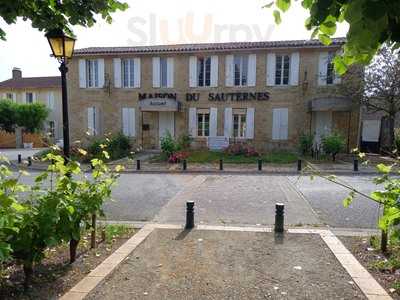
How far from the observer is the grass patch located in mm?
15289

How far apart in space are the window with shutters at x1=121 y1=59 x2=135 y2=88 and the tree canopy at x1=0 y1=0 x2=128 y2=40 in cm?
1684

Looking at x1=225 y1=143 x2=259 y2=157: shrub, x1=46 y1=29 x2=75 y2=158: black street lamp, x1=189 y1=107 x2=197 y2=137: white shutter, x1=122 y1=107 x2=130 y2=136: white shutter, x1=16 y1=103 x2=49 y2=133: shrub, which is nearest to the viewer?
x1=46 y1=29 x2=75 y2=158: black street lamp

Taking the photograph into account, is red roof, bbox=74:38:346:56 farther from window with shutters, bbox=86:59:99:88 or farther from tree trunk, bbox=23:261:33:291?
tree trunk, bbox=23:261:33:291

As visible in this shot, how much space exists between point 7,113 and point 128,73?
53.2 ft

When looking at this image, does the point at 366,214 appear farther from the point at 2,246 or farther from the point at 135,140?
the point at 135,140

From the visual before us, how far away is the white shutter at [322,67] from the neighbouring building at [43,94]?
26330 millimetres

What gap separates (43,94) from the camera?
32906mm

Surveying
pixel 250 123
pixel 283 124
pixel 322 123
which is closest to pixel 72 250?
pixel 250 123

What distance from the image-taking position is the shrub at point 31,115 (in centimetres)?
2886

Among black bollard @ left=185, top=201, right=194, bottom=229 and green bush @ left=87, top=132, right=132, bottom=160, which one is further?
green bush @ left=87, top=132, right=132, bottom=160

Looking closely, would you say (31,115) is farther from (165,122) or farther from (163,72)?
(163,72)

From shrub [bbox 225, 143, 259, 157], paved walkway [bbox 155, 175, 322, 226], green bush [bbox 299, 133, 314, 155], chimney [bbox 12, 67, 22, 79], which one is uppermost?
chimney [bbox 12, 67, 22, 79]

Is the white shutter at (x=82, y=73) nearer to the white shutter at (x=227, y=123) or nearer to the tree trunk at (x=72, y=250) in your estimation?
the white shutter at (x=227, y=123)

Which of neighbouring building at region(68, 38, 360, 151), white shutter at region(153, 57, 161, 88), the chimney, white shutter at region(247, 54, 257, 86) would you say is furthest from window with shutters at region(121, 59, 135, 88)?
the chimney
